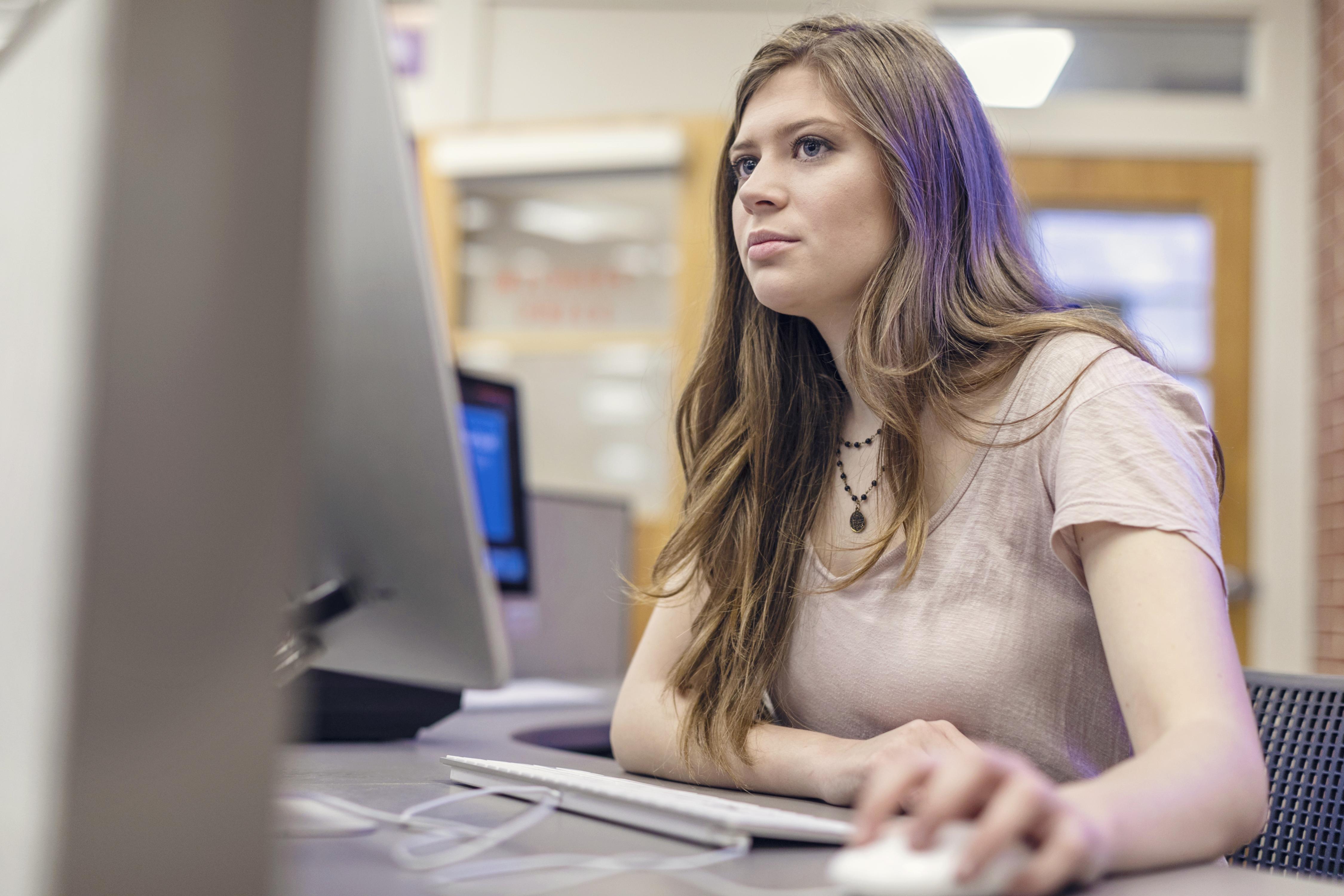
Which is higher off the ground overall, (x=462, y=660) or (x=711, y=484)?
(x=711, y=484)

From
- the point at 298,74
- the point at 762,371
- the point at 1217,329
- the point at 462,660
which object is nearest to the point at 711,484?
the point at 762,371

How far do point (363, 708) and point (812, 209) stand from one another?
0.61 meters

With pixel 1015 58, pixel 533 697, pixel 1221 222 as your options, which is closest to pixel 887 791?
pixel 533 697

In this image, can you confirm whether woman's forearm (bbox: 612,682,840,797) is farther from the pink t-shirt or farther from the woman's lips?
the woman's lips

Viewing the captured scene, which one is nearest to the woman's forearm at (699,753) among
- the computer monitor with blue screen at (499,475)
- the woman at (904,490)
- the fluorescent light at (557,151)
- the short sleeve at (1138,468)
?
the woman at (904,490)

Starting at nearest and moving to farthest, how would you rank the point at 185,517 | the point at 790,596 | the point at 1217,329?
the point at 185,517 → the point at 790,596 → the point at 1217,329

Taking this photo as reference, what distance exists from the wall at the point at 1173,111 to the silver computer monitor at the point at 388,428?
2516 millimetres

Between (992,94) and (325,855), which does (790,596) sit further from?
(992,94)

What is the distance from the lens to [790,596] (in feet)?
3.27

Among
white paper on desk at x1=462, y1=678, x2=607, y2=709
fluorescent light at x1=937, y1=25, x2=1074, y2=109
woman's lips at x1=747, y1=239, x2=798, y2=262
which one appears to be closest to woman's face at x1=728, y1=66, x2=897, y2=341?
woman's lips at x1=747, y1=239, x2=798, y2=262

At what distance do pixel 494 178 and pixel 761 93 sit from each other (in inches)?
113

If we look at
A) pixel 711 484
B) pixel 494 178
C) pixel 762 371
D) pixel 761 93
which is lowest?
pixel 711 484

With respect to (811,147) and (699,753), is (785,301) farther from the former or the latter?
(699,753)

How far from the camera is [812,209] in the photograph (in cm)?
99
